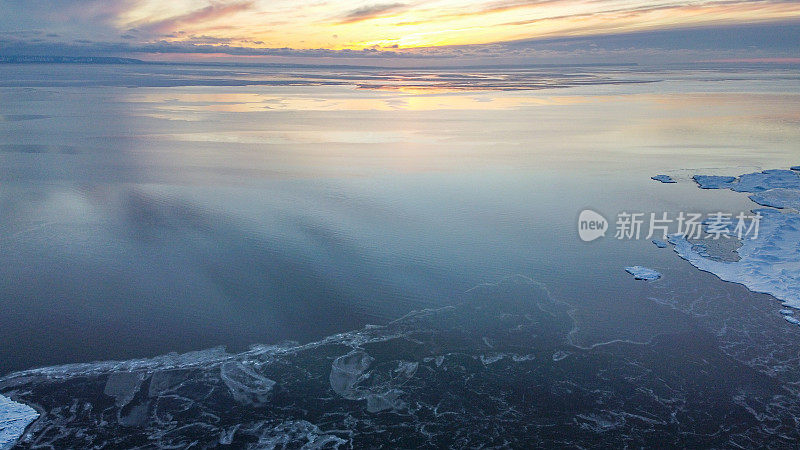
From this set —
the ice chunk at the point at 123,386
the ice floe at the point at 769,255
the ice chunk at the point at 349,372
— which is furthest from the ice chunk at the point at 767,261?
the ice chunk at the point at 123,386

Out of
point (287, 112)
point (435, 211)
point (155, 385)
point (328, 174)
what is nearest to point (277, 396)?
point (155, 385)

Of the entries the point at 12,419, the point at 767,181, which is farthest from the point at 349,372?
the point at 767,181

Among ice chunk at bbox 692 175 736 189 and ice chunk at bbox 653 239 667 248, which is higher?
ice chunk at bbox 692 175 736 189

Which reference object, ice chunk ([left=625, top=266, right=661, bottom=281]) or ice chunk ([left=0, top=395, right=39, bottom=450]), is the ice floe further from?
ice chunk ([left=0, top=395, right=39, bottom=450])

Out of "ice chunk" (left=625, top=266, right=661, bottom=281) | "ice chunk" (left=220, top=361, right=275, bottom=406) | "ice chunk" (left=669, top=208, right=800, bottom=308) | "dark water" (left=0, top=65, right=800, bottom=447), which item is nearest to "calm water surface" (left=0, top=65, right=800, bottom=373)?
"dark water" (left=0, top=65, right=800, bottom=447)

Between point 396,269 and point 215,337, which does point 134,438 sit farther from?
point 396,269

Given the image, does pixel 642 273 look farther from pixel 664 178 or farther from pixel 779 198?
pixel 664 178
